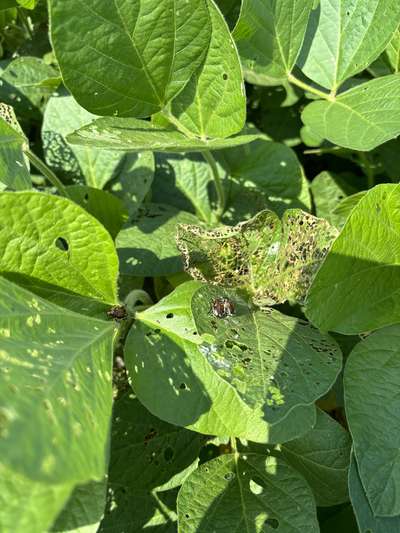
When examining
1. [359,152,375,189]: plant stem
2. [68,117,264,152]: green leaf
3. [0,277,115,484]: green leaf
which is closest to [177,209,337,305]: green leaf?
[68,117,264,152]: green leaf

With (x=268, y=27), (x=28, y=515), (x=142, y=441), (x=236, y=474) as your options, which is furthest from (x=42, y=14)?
(x=28, y=515)

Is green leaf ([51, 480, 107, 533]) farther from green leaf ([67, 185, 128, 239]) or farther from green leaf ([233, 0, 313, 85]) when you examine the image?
green leaf ([233, 0, 313, 85])

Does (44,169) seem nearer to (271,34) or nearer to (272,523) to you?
(271,34)

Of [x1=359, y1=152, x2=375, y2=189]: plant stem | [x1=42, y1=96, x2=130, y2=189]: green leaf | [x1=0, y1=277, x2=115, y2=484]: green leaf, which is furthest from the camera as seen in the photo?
[x1=359, y1=152, x2=375, y2=189]: plant stem

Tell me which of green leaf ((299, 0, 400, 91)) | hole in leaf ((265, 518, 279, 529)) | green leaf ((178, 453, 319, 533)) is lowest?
hole in leaf ((265, 518, 279, 529))

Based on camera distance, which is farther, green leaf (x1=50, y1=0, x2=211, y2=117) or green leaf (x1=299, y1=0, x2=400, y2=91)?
green leaf (x1=299, y1=0, x2=400, y2=91)

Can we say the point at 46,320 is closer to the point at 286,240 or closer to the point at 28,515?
the point at 28,515

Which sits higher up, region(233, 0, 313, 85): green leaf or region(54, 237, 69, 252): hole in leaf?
region(233, 0, 313, 85): green leaf

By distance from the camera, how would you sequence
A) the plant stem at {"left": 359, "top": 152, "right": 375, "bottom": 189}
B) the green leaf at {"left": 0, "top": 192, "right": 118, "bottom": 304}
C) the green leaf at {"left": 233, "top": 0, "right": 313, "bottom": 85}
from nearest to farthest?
the green leaf at {"left": 0, "top": 192, "right": 118, "bottom": 304} < the green leaf at {"left": 233, "top": 0, "right": 313, "bottom": 85} < the plant stem at {"left": 359, "top": 152, "right": 375, "bottom": 189}

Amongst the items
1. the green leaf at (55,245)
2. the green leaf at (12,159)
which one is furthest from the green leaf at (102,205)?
the green leaf at (55,245)

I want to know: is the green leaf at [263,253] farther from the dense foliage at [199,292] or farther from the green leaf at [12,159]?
the green leaf at [12,159]
